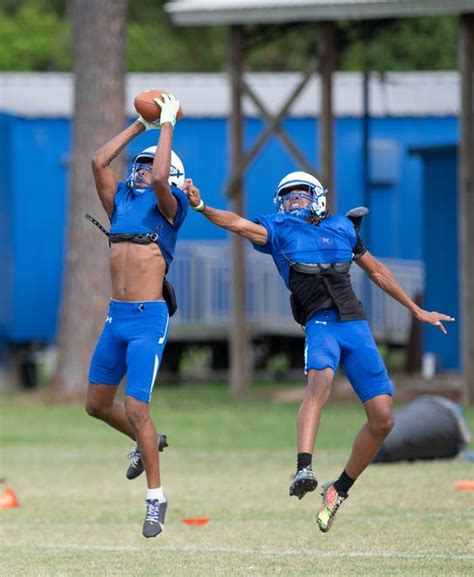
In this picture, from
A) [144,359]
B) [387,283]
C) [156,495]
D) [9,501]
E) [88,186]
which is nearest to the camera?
[156,495]

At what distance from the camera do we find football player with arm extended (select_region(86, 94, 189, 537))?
34.2ft

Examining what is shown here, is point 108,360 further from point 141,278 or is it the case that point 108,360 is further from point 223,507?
point 223,507

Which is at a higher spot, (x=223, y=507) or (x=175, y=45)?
(x=175, y=45)

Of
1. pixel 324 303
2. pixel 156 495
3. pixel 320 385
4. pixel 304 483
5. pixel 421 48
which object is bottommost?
pixel 156 495

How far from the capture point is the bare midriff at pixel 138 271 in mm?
10594

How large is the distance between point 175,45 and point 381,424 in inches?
1533

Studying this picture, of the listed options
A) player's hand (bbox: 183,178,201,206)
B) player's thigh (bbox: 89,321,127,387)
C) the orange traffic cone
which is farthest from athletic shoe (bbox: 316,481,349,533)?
the orange traffic cone

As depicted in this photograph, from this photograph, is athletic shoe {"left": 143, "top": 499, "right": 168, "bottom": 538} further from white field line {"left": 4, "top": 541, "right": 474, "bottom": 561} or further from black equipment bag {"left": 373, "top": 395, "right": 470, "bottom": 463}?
black equipment bag {"left": 373, "top": 395, "right": 470, "bottom": 463}

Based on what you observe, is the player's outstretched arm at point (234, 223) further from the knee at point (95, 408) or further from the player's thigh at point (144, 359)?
the knee at point (95, 408)

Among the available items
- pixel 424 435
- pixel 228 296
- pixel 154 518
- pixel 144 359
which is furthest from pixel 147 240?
pixel 228 296

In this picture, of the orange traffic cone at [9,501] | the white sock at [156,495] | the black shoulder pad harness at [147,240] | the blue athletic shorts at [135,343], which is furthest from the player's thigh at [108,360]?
the orange traffic cone at [9,501]

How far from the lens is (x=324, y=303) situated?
10703 millimetres

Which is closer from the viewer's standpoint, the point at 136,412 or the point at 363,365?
the point at 136,412

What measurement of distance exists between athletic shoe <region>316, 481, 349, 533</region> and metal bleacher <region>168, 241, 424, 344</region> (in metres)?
15.9
